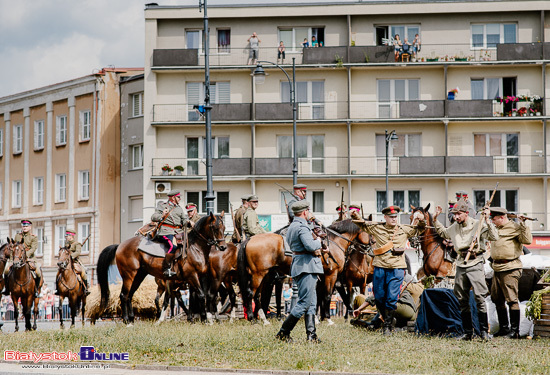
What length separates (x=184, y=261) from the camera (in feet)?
62.2

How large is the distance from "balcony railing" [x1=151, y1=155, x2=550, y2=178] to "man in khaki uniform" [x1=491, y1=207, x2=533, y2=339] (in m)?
31.2

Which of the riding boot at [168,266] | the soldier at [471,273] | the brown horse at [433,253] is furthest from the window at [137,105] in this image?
the soldier at [471,273]

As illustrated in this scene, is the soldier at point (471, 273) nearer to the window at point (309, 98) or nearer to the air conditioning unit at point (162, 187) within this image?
the window at point (309, 98)

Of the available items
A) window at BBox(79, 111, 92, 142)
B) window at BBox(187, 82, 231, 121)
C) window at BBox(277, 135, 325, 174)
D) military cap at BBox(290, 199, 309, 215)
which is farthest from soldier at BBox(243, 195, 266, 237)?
window at BBox(79, 111, 92, 142)

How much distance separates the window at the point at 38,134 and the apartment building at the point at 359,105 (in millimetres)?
12203

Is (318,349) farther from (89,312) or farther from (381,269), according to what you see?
(89,312)

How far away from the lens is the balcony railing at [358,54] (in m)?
46.3

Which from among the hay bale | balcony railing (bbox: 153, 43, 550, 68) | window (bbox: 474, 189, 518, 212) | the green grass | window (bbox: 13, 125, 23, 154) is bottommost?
the hay bale

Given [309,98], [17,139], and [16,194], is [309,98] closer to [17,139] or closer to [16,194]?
[17,139]

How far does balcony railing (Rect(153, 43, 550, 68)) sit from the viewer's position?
46.3 m

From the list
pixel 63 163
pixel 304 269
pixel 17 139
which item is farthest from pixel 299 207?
pixel 17 139

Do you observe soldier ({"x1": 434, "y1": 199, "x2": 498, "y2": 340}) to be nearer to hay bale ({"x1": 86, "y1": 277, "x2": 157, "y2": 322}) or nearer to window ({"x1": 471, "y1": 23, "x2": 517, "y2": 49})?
hay bale ({"x1": 86, "y1": 277, "x2": 157, "y2": 322})

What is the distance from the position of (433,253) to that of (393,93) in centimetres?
2875

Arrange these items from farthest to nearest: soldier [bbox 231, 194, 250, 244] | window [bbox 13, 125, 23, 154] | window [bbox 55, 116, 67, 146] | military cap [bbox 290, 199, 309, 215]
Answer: window [bbox 13, 125, 23, 154]
window [bbox 55, 116, 67, 146]
soldier [bbox 231, 194, 250, 244]
military cap [bbox 290, 199, 309, 215]
